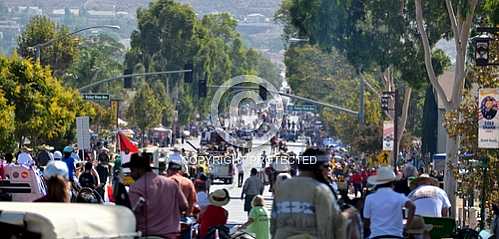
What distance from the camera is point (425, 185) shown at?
20.1 meters

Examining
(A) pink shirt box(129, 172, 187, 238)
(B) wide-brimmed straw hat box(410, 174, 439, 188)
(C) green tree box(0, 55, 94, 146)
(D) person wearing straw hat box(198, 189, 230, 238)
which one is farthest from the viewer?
(C) green tree box(0, 55, 94, 146)

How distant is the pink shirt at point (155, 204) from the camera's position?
48.6 feet

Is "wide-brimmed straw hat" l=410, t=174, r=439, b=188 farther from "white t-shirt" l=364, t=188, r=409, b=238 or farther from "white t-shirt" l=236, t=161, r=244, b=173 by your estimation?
"white t-shirt" l=236, t=161, r=244, b=173

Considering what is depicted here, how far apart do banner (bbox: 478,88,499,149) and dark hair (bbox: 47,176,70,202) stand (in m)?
15.9

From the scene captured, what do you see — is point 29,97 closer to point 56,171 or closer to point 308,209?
point 56,171

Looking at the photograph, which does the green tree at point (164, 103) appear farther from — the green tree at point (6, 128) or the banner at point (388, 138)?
the green tree at point (6, 128)

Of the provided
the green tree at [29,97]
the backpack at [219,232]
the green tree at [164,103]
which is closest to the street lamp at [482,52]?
the backpack at [219,232]

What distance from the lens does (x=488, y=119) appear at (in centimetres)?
2892

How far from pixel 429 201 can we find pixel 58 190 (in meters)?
7.03

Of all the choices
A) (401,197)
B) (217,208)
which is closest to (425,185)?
(217,208)

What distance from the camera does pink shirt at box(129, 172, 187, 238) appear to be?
14828 millimetres

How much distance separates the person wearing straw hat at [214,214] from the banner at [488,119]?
933 centimetres

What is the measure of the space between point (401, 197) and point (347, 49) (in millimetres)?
45211

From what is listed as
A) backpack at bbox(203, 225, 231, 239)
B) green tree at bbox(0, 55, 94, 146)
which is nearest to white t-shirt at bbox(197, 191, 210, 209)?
backpack at bbox(203, 225, 231, 239)
